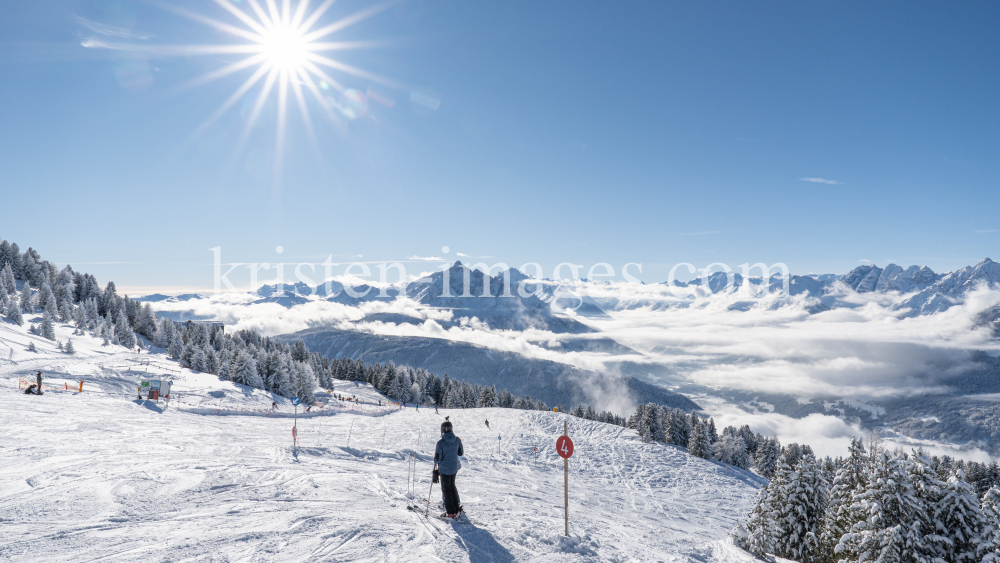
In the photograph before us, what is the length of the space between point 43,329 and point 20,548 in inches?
2987

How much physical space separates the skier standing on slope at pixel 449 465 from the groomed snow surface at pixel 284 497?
1.94 feet

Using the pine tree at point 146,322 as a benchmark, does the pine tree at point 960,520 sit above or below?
below

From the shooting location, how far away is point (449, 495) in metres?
10.4

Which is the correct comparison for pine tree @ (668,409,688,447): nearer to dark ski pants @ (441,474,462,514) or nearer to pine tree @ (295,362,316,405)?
pine tree @ (295,362,316,405)

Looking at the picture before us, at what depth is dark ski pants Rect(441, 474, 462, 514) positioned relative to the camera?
10.3m

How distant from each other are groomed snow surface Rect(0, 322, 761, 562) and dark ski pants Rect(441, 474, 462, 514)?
1.89 feet

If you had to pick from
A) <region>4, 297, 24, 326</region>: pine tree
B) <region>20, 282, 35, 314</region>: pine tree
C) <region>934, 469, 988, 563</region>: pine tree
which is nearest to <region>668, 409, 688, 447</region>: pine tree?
<region>934, 469, 988, 563</region>: pine tree

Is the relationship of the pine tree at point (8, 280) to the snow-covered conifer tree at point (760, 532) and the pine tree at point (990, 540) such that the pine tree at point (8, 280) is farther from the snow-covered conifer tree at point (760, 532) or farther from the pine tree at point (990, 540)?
the pine tree at point (990, 540)

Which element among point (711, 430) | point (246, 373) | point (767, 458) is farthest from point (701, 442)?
point (246, 373)

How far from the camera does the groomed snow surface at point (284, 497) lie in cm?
791

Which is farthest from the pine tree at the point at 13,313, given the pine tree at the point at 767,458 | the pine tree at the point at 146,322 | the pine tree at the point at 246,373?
the pine tree at the point at 767,458

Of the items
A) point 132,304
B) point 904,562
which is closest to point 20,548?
point 904,562

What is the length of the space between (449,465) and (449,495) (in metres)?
0.86

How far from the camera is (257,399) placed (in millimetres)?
47000
